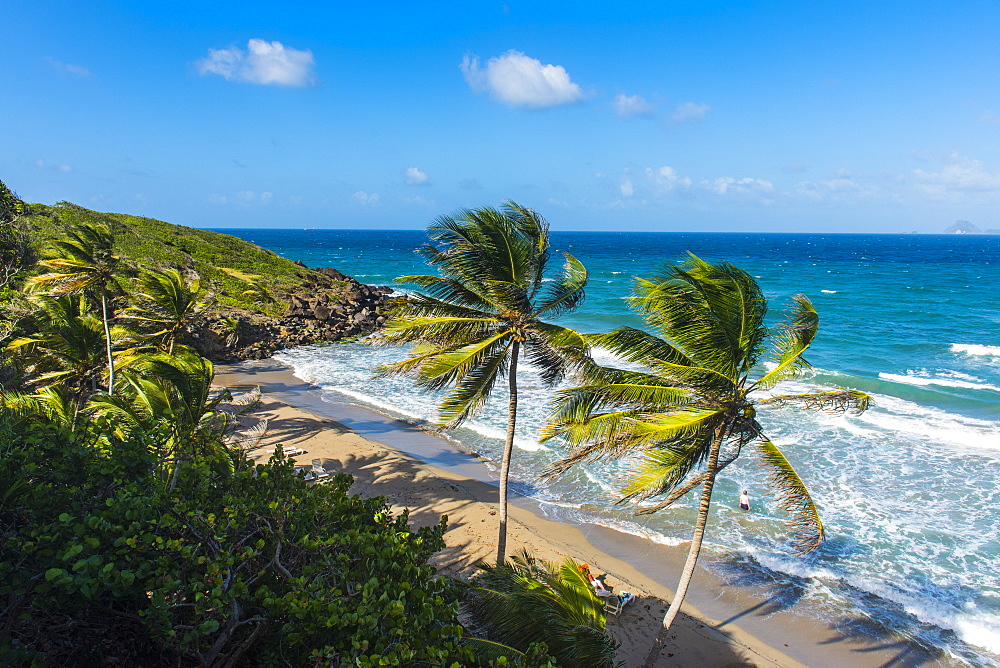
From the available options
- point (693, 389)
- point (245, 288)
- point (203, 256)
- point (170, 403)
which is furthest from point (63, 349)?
point (203, 256)

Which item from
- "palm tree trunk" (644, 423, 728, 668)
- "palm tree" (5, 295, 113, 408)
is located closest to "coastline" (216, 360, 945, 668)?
"palm tree trunk" (644, 423, 728, 668)

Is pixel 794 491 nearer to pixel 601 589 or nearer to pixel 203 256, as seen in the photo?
pixel 601 589

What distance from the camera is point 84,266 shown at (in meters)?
14.2

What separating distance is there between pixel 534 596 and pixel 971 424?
73.5 ft

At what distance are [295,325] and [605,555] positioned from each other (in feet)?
88.5

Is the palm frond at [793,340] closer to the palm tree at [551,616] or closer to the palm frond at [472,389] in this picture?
the palm tree at [551,616]

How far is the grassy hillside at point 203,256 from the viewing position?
125 feet

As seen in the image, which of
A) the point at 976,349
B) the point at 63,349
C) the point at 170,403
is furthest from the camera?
the point at 976,349

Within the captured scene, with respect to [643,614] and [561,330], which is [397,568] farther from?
[643,614]

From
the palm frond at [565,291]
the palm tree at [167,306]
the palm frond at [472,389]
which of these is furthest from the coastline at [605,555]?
the palm frond at [565,291]

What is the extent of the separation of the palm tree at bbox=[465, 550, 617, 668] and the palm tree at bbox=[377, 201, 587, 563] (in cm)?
323

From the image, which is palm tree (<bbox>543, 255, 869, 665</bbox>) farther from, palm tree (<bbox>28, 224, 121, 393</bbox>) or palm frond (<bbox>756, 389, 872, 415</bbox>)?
palm tree (<bbox>28, 224, 121, 393</bbox>)

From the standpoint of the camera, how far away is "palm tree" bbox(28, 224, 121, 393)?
14148mm

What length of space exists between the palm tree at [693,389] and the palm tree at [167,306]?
41.9 feet
